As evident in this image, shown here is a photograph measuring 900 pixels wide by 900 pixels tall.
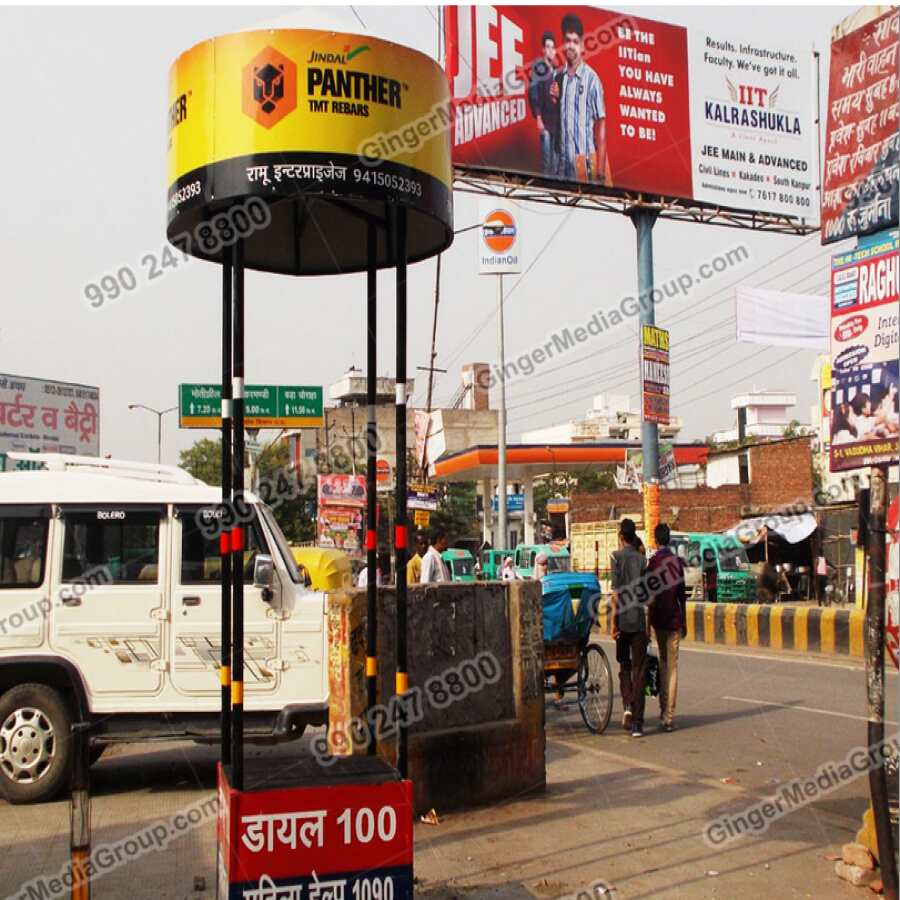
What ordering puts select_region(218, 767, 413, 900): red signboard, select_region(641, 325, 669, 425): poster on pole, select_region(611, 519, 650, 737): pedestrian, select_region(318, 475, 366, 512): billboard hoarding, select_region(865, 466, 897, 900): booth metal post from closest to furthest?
select_region(218, 767, 413, 900): red signboard → select_region(865, 466, 897, 900): booth metal post → select_region(611, 519, 650, 737): pedestrian → select_region(641, 325, 669, 425): poster on pole → select_region(318, 475, 366, 512): billboard hoarding

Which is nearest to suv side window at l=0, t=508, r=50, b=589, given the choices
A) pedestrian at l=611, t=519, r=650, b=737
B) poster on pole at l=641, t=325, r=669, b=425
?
pedestrian at l=611, t=519, r=650, b=737

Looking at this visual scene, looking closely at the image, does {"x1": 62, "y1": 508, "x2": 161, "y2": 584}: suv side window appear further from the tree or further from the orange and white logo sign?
the tree

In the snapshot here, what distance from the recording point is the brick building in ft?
137

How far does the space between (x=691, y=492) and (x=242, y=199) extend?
1530 inches

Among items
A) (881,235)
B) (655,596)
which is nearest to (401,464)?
(881,235)

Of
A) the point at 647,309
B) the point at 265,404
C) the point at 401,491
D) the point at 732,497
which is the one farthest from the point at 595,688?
the point at 732,497

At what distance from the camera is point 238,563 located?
16.0ft

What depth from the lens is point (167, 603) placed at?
8.77 metres

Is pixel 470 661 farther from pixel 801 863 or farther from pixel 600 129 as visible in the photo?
pixel 600 129

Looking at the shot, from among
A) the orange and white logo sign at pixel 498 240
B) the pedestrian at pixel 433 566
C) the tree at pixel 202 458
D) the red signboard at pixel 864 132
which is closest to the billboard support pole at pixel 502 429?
the orange and white logo sign at pixel 498 240

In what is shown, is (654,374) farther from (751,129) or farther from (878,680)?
(878,680)

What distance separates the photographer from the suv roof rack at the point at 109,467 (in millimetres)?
9328

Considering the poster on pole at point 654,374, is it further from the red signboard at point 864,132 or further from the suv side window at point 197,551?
the red signboard at point 864,132

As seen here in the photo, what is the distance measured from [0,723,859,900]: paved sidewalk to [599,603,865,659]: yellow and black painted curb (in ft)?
33.0
